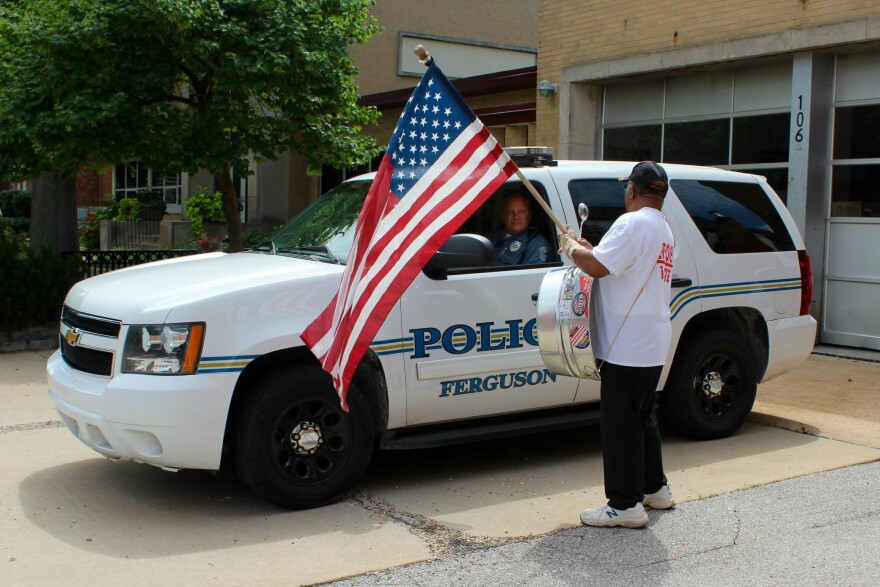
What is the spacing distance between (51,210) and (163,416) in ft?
34.8

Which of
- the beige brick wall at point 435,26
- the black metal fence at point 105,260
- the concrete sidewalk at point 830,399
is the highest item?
the beige brick wall at point 435,26

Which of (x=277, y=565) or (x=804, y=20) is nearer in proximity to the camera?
(x=277, y=565)

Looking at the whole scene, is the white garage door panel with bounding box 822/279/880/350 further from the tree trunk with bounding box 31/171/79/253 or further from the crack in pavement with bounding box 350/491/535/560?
the tree trunk with bounding box 31/171/79/253

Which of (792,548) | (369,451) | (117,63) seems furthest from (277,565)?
(117,63)

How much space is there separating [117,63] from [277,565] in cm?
767

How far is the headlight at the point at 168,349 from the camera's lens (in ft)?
16.9

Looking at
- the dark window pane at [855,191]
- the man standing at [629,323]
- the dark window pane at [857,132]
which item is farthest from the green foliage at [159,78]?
the man standing at [629,323]

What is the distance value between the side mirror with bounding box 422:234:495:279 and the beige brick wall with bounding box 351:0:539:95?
1901cm

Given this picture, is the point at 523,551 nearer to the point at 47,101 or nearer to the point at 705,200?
the point at 705,200

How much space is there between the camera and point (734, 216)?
283 inches

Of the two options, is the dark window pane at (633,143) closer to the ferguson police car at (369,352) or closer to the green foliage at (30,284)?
the ferguson police car at (369,352)

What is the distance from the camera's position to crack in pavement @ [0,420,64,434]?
7.44m

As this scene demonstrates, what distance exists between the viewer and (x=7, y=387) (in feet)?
29.7

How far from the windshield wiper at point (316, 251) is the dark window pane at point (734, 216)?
103 inches
